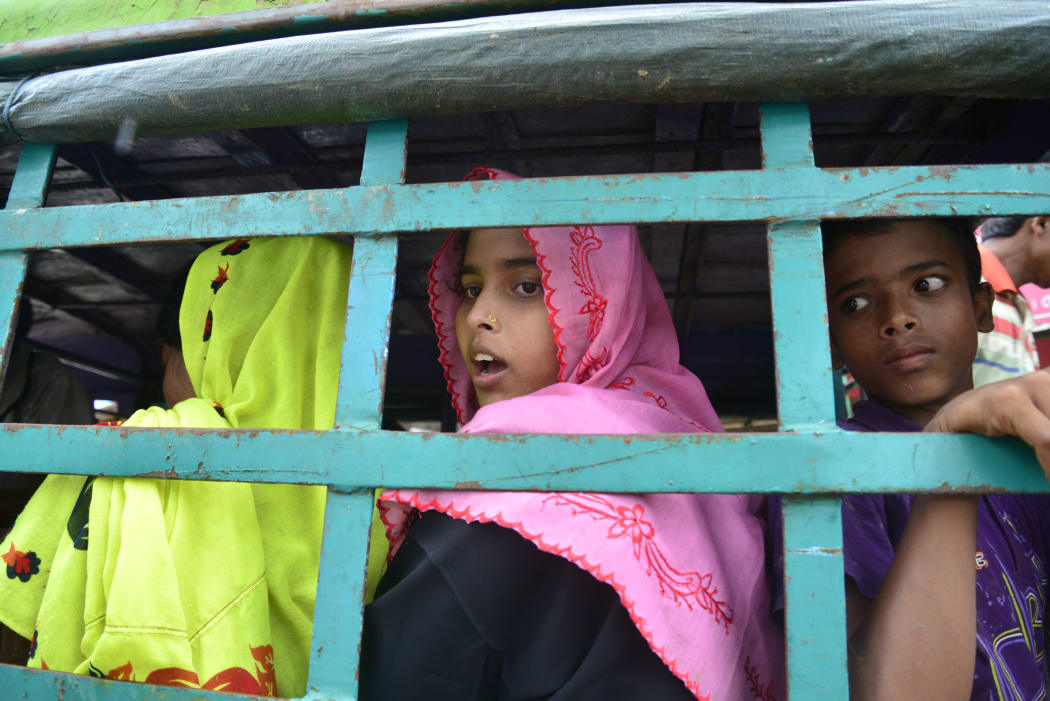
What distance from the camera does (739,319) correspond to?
290 cm

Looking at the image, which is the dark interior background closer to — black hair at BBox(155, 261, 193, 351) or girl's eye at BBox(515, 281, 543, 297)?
black hair at BBox(155, 261, 193, 351)

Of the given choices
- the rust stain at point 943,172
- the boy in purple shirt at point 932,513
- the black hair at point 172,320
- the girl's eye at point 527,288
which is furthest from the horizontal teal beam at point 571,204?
the black hair at point 172,320

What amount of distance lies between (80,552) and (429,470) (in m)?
0.68

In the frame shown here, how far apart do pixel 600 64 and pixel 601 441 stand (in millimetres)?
603

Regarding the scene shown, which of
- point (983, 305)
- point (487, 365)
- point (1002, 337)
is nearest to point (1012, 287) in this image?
point (1002, 337)

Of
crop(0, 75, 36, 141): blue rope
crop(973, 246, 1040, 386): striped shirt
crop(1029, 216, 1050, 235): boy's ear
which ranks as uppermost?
crop(1029, 216, 1050, 235): boy's ear

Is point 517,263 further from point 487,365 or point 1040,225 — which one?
point 1040,225

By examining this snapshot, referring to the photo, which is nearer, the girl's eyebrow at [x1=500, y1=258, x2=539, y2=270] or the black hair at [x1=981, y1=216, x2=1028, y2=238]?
the girl's eyebrow at [x1=500, y1=258, x2=539, y2=270]

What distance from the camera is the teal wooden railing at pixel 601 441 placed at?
91cm

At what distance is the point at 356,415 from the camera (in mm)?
1058

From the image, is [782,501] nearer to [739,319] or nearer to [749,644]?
[749,644]

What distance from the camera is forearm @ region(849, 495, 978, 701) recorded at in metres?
0.93

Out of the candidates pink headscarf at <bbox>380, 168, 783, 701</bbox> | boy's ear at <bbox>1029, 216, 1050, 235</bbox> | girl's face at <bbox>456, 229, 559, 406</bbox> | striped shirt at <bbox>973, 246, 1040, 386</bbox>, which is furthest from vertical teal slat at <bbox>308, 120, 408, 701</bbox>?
boy's ear at <bbox>1029, 216, 1050, 235</bbox>

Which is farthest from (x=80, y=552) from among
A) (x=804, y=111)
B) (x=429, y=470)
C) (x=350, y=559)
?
(x=804, y=111)
